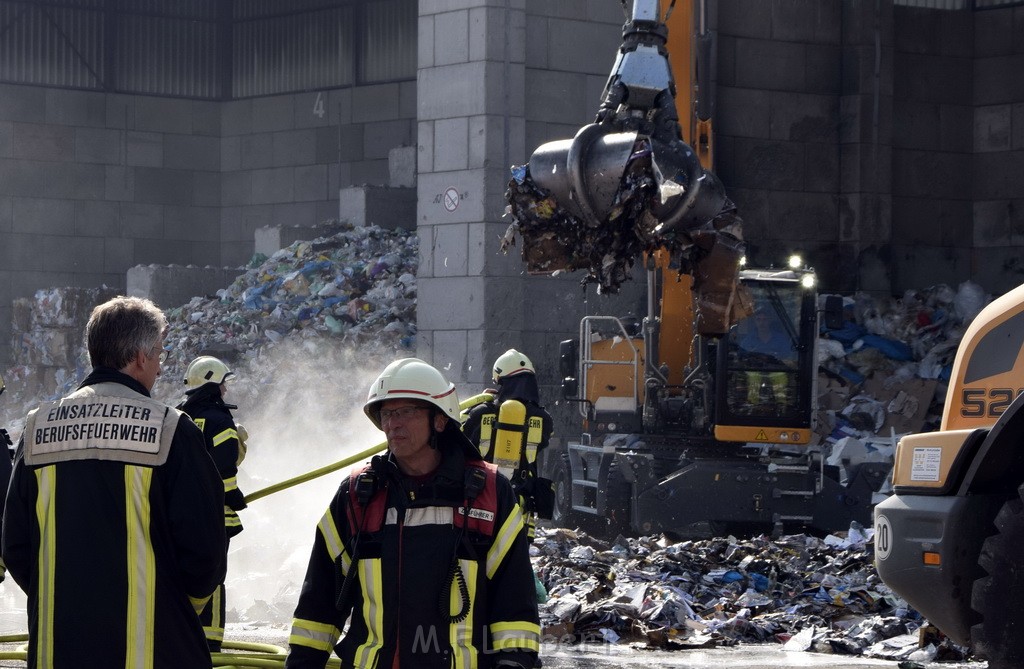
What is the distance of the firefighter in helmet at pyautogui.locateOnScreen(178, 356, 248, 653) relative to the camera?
713cm

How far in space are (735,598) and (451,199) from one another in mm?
8005

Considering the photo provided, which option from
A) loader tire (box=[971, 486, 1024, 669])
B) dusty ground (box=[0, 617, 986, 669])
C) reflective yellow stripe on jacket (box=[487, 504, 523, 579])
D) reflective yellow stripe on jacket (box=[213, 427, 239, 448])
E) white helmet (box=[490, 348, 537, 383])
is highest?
white helmet (box=[490, 348, 537, 383])

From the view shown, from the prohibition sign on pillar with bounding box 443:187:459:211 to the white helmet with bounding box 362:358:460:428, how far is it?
13727mm

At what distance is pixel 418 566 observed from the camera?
3688 mm

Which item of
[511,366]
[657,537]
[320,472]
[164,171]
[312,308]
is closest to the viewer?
[320,472]

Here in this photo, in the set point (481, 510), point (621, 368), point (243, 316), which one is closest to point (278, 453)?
point (243, 316)

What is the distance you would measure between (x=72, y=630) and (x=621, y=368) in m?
11.4

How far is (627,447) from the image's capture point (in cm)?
1427

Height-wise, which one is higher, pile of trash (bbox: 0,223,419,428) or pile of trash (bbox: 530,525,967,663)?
pile of trash (bbox: 0,223,419,428)

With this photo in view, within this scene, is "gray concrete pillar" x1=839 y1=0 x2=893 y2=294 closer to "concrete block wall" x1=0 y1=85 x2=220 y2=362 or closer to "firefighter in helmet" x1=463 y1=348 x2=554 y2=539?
"concrete block wall" x1=0 y1=85 x2=220 y2=362

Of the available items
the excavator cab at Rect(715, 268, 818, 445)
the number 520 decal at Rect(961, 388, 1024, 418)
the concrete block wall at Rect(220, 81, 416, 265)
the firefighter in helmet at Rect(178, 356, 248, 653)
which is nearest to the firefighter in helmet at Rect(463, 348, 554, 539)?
the firefighter in helmet at Rect(178, 356, 248, 653)

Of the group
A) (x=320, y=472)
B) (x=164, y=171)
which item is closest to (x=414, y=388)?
(x=320, y=472)

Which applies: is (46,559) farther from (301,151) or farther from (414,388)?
(301,151)

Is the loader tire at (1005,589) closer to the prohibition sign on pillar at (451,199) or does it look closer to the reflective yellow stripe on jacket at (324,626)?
the reflective yellow stripe on jacket at (324,626)
